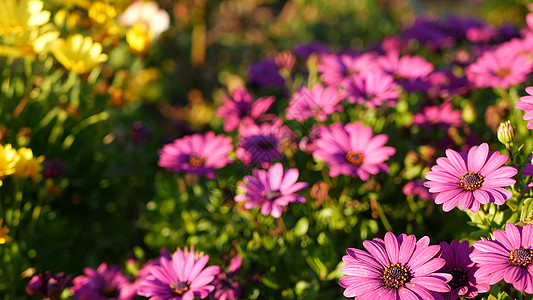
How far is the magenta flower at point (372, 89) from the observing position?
1.70 meters

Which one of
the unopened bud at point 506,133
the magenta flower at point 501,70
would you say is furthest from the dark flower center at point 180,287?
the magenta flower at point 501,70

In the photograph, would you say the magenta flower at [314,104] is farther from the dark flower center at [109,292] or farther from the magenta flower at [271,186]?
the dark flower center at [109,292]

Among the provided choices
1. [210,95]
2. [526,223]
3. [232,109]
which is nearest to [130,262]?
[232,109]

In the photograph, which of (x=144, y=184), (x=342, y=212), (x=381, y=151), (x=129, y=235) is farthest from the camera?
(x=144, y=184)

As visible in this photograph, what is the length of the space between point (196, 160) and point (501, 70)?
129cm

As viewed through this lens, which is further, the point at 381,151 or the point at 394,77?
the point at 394,77

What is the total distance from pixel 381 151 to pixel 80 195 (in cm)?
141

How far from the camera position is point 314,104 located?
1.75 m

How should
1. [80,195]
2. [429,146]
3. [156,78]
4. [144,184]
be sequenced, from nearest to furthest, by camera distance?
[429,146] < [80,195] < [144,184] < [156,78]

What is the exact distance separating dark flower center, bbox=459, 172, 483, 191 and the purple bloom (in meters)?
0.68

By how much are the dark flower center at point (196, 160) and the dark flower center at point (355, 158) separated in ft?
1.74

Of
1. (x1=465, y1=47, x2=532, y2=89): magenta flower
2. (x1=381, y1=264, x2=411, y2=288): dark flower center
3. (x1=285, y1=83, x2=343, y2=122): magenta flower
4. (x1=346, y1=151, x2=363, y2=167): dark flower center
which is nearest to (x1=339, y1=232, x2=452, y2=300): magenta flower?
(x1=381, y1=264, x2=411, y2=288): dark flower center

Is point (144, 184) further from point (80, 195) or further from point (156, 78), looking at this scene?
point (156, 78)

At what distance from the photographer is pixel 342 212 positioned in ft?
5.58
